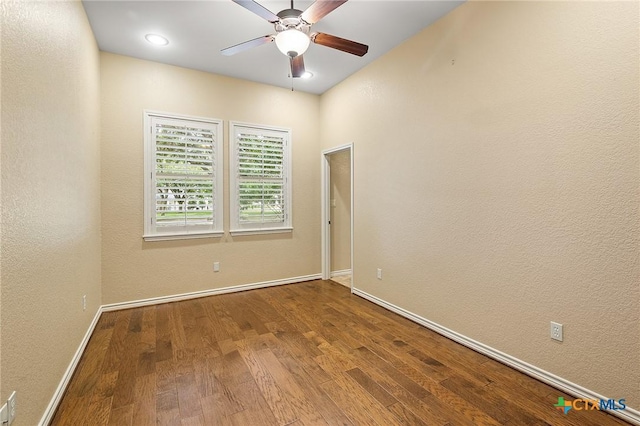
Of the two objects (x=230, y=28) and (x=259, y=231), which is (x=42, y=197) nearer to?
(x=230, y=28)

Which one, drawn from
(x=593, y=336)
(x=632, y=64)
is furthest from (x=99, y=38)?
(x=593, y=336)

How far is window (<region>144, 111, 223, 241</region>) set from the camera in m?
3.59

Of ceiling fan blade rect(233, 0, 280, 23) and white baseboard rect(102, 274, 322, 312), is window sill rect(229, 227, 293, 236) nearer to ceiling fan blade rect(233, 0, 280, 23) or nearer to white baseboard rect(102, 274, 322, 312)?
white baseboard rect(102, 274, 322, 312)

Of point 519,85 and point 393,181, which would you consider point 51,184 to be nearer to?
point 393,181

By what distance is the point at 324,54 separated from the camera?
11.3 ft

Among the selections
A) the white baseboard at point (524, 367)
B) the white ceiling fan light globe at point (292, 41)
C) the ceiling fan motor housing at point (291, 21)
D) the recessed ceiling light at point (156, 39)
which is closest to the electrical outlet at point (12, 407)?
the white ceiling fan light globe at point (292, 41)

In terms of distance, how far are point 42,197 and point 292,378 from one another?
76.9 inches

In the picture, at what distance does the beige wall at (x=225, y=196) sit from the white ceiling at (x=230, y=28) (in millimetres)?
284

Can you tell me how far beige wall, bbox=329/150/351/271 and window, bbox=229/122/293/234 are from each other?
0.81 meters

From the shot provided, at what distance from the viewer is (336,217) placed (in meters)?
4.95

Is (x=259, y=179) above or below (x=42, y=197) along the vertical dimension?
above

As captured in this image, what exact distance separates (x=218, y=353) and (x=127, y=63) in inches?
136

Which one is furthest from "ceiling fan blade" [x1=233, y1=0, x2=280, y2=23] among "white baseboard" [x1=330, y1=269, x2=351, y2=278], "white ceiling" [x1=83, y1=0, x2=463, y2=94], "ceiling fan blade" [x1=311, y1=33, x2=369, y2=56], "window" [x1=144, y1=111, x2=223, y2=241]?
"white baseboard" [x1=330, y1=269, x2=351, y2=278]

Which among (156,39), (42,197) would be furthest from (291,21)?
(42,197)
